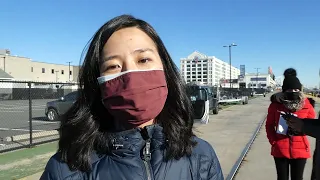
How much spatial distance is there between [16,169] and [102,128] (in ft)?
19.8

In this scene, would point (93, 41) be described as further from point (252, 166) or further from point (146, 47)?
Result: point (252, 166)

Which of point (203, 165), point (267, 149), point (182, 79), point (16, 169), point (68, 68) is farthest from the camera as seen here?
point (68, 68)

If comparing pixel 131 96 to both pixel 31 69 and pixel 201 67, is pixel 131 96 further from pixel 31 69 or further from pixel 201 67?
pixel 31 69

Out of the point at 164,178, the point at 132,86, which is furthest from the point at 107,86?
the point at 164,178

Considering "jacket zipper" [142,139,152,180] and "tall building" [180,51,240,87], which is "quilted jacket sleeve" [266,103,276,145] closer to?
"jacket zipper" [142,139,152,180]

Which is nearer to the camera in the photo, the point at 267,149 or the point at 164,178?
the point at 164,178

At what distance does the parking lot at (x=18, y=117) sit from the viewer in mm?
10648

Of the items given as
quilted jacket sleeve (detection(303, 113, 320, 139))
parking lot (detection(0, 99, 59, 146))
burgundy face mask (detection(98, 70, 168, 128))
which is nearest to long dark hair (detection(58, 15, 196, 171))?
burgundy face mask (detection(98, 70, 168, 128))

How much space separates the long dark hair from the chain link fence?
7.46 meters

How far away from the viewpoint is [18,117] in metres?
13.3

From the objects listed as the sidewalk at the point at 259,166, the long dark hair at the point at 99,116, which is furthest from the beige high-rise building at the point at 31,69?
the long dark hair at the point at 99,116

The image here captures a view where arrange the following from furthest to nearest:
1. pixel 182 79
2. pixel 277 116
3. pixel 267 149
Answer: pixel 267 149 → pixel 277 116 → pixel 182 79

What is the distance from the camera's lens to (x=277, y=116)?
4148 mm

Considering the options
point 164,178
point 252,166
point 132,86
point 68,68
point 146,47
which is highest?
point 68,68
